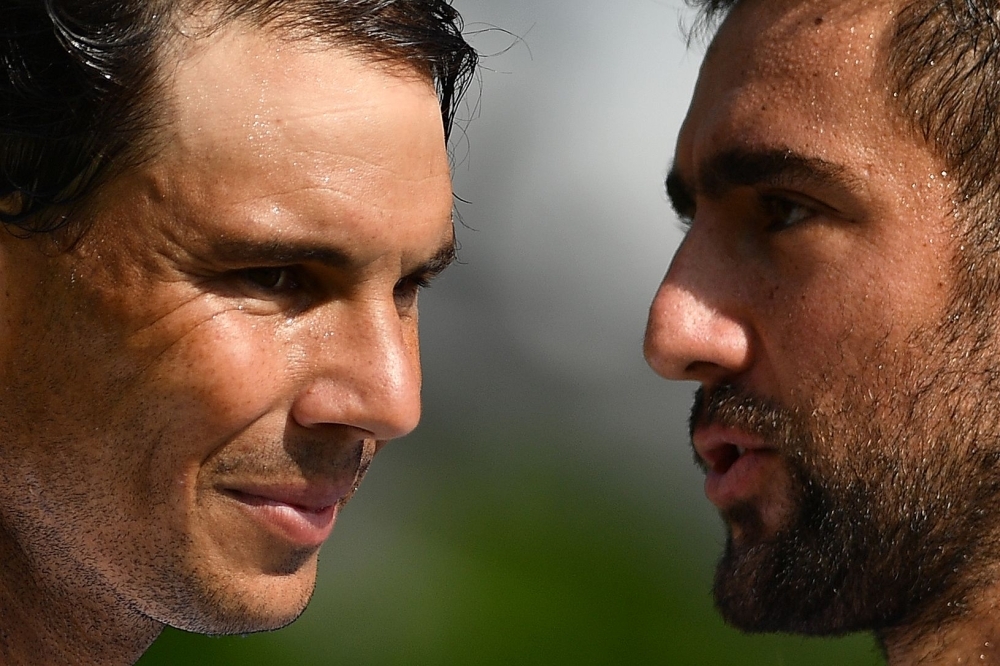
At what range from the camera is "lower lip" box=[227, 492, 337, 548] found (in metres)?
2.44

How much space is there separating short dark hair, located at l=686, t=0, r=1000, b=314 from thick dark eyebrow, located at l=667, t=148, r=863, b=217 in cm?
17

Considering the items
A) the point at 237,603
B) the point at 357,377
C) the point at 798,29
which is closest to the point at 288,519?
the point at 237,603

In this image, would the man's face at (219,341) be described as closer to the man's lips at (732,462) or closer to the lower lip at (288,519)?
the lower lip at (288,519)

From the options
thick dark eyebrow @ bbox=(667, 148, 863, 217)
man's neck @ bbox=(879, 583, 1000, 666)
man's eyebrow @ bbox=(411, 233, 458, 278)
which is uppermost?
thick dark eyebrow @ bbox=(667, 148, 863, 217)

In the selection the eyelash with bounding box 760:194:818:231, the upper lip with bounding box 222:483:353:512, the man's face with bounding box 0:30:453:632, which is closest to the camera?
the man's face with bounding box 0:30:453:632

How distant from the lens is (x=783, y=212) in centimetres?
263

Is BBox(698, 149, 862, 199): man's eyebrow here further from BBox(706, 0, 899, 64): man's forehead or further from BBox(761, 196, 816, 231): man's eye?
BBox(706, 0, 899, 64): man's forehead

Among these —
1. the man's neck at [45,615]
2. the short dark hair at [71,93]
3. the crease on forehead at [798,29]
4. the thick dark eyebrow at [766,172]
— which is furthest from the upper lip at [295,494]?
the crease on forehead at [798,29]

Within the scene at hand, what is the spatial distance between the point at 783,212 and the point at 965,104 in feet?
1.38

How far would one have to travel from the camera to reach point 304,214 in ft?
7.72

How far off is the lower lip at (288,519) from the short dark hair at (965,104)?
1.39 m

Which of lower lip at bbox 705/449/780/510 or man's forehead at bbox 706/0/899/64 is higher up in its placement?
man's forehead at bbox 706/0/899/64

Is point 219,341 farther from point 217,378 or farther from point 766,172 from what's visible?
point 766,172

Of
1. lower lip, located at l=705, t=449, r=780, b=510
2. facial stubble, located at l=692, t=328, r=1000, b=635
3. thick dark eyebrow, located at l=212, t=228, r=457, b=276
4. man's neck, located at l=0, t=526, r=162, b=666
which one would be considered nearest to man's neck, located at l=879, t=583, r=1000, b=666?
facial stubble, located at l=692, t=328, r=1000, b=635
